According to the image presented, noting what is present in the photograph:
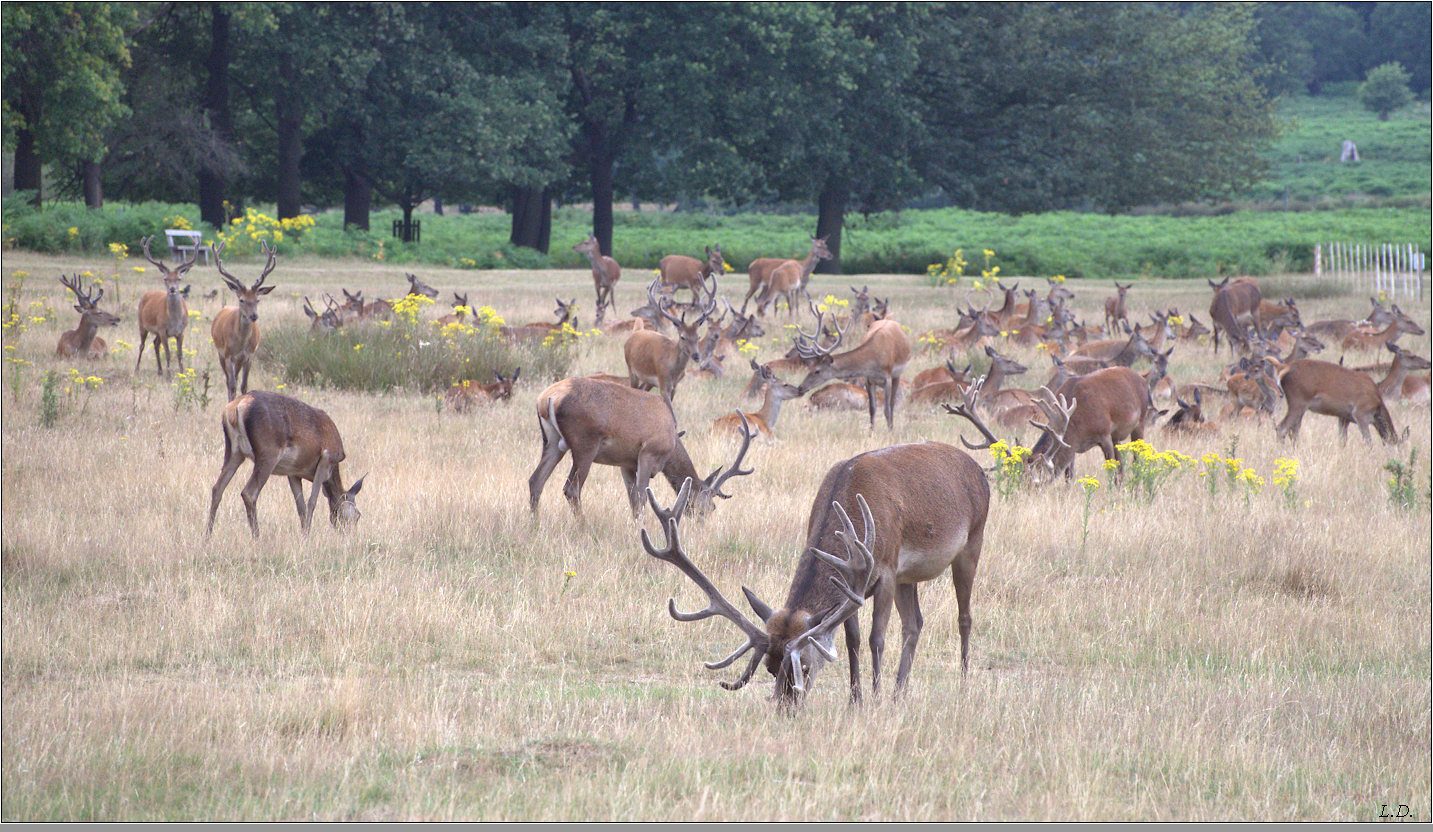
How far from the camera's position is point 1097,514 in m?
9.33

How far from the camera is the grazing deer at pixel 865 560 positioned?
4910mm

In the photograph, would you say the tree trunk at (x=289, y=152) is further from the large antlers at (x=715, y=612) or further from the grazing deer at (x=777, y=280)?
the large antlers at (x=715, y=612)

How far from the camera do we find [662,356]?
14.3 meters

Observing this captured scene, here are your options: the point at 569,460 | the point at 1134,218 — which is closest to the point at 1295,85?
the point at 1134,218

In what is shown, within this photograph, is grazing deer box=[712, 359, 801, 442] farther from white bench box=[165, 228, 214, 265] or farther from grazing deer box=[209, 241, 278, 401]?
white bench box=[165, 228, 214, 265]

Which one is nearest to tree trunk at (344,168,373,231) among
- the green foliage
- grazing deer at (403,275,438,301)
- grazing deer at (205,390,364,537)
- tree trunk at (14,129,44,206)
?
tree trunk at (14,129,44,206)

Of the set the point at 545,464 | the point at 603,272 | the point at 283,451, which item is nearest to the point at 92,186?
the point at 603,272

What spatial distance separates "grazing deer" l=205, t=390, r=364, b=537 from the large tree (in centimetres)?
2228

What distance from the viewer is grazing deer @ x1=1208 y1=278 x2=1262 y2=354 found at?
66.4 ft

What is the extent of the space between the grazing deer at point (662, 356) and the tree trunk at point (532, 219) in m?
23.4

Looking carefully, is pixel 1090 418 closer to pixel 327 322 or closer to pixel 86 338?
pixel 327 322

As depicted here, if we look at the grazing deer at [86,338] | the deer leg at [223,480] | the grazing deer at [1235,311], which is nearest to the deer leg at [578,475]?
the deer leg at [223,480]

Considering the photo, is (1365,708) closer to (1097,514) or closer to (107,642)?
(1097,514)

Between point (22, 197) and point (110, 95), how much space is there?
171 inches
